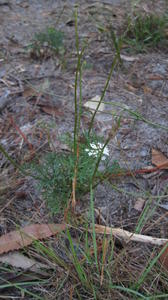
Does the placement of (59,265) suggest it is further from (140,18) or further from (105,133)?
(140,18)

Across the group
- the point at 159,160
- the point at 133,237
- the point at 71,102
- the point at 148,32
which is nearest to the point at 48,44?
the point at 71,102

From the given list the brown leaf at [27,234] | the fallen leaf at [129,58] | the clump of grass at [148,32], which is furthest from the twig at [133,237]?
the clump of grass at [148,32]

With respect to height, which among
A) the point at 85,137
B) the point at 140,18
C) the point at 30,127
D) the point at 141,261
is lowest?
the point at 141,261

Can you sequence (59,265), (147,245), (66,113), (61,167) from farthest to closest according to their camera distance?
(66,113) < (61,167) < (147,245) < (59,265)

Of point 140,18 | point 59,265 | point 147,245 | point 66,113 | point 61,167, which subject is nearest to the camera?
point 59,265

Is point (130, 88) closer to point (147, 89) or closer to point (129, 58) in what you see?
point (147, 89)

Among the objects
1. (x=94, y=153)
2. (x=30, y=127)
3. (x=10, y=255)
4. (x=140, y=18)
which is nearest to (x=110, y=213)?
(x=94, y=153)

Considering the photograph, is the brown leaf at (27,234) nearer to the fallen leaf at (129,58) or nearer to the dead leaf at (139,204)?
the dead leaf at (139,204)
